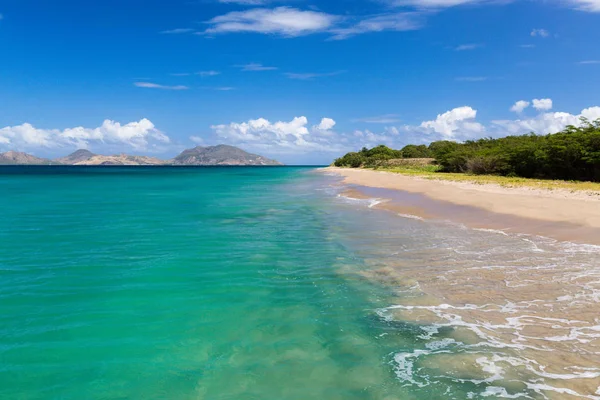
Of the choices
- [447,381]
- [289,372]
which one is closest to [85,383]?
[289,372]

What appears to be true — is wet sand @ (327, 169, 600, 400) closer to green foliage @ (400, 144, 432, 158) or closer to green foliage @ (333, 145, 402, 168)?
green foliage @ (333, 145, 402, 168)

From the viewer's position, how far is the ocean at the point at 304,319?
19.3 feet

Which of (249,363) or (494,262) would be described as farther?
(494,262)

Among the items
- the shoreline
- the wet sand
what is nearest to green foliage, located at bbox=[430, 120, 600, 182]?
the shoreline

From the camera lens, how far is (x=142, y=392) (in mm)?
5750

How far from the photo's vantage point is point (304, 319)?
827 centimetres

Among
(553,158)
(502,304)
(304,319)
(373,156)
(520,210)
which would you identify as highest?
(373,156)

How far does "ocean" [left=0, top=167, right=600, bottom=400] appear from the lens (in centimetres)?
589

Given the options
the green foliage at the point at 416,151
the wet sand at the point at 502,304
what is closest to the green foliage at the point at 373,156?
the green foliage at the point at 416,151

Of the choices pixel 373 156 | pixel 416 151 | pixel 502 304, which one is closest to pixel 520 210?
pixel 502 304

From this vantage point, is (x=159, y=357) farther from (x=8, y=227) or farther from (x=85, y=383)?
(x=8, y=227)

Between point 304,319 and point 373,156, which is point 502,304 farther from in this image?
point 373,156

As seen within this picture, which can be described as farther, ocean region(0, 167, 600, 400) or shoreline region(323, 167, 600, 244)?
shoreline region(323, 167, 600, 244)

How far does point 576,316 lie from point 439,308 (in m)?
2.54
